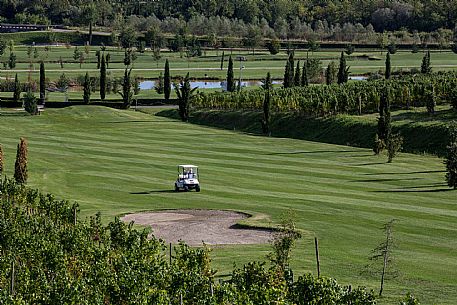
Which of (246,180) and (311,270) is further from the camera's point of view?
(246,180)

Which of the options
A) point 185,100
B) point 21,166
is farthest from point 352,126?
point 21,166

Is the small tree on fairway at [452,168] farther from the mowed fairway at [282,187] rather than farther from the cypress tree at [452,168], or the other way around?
the mowed fairway at [282,187]

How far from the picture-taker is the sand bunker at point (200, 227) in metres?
56.8

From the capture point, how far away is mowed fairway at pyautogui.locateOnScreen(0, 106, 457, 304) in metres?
50.2

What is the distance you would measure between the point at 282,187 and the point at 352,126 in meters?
43.8

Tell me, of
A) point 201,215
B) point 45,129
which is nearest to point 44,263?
point 201,215

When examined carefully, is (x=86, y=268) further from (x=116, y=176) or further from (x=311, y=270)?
(x=116, y=176)

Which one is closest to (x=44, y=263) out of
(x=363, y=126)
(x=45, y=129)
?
(x=363, y=126)

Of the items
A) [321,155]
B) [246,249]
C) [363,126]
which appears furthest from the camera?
[363,126]

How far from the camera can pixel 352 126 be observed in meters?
118

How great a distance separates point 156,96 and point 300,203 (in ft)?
385

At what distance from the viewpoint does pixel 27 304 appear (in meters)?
35.3

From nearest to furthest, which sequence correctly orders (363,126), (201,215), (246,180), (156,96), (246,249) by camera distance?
(246,249) → (201,215) → (246,180) → (363,126) → (156,96)

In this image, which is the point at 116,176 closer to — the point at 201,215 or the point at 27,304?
the point at 201,215
